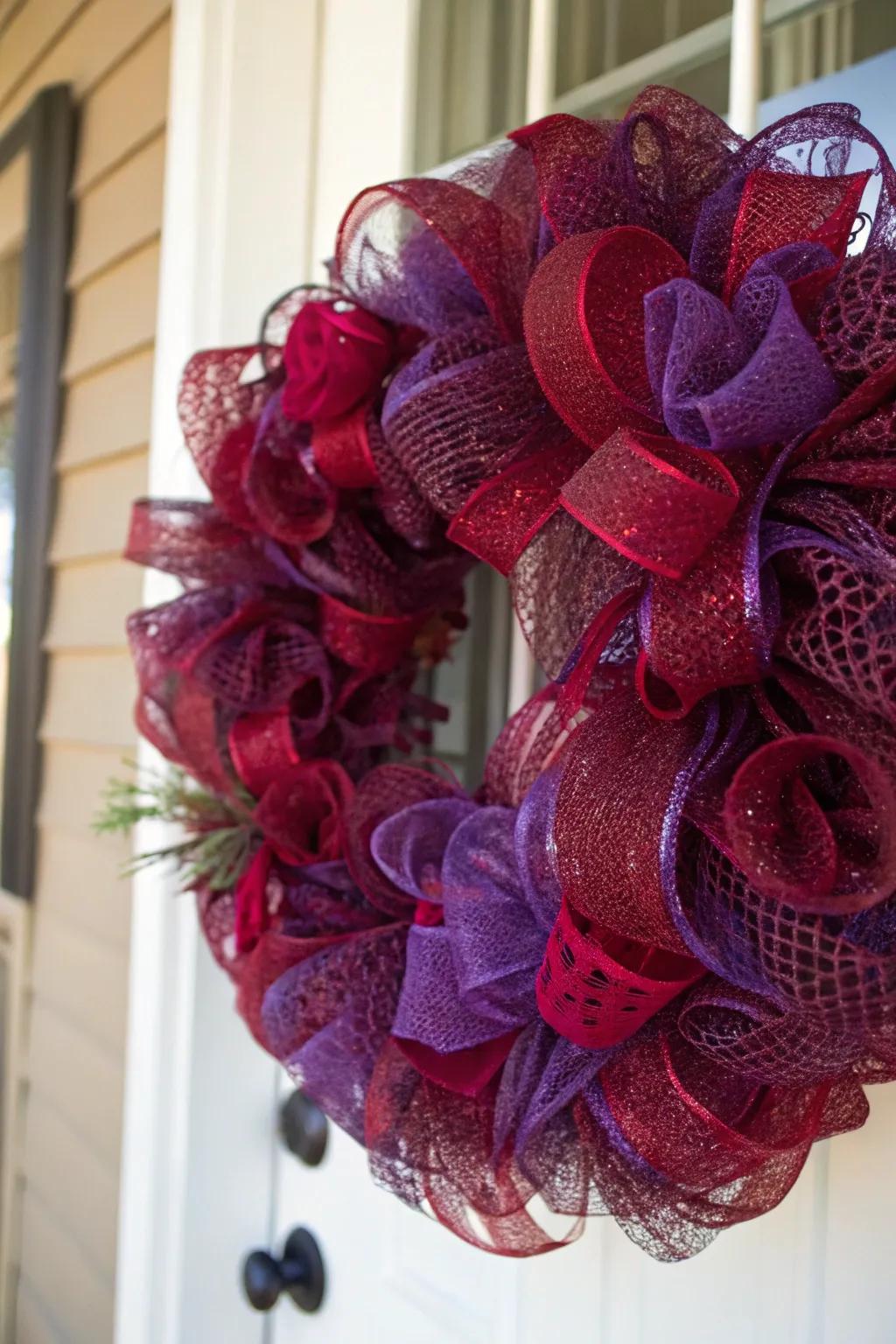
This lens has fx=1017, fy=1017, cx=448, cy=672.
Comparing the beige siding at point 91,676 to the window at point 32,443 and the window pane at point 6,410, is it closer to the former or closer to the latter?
the window at point 32,443

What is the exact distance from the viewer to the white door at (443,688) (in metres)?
0.89

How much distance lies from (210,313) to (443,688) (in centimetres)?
45

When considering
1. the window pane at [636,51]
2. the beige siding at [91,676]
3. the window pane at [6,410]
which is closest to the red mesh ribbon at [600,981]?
the window pane at [636,51]

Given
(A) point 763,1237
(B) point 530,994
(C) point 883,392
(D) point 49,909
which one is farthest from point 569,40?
(D) point 49,909

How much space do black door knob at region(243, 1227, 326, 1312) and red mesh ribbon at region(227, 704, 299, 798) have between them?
1.77ft

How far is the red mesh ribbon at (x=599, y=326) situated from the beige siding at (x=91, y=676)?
0.88 meters

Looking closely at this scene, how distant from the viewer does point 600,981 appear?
46 cm

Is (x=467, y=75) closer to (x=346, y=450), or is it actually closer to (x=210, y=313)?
(x=210, y=313)

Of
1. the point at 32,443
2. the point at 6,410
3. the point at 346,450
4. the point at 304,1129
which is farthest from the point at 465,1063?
the point at 6,410

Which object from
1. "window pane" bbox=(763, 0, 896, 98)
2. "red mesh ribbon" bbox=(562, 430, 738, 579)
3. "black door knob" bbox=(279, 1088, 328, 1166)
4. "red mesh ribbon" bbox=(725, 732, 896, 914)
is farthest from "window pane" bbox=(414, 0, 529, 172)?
"black door knob" bbox=(279, 1088, 328, 1166)

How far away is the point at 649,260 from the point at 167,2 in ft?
3.38

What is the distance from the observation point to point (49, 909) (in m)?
1.47

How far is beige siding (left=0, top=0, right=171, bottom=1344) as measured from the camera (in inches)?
49.1

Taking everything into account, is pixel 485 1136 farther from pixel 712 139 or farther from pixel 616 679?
pixel 712 139
